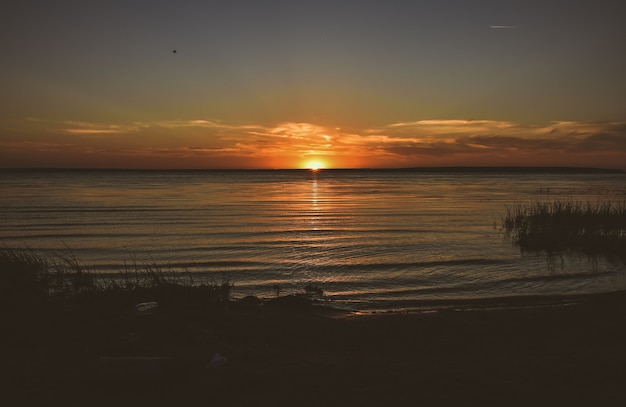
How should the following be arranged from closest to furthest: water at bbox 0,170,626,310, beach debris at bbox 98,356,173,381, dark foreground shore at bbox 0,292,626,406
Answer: dark foreground shore at bbox 0,292,626,406 < beach debris at bbox 98,356,173,381 < water at bbox 0,170,626,310

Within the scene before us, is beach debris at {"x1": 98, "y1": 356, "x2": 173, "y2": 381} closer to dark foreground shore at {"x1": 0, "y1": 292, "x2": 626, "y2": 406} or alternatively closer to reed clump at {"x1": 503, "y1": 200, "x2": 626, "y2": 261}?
dark foreground shore at {"x1": 0, "y1": 292, "x2": 626, "y2": 406}

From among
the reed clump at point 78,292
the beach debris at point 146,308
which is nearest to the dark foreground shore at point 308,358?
the beach debris at point 146,308

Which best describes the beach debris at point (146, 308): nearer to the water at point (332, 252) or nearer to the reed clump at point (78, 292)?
the reed clump at point (78, 292)

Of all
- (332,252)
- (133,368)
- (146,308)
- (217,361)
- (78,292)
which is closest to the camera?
(133,368)

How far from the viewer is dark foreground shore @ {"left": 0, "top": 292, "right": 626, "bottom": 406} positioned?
702 cm

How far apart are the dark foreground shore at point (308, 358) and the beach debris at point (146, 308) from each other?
192mm

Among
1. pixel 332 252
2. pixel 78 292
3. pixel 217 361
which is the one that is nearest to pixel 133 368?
pixel 217 361

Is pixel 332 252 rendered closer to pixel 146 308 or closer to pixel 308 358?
pixel 146 308

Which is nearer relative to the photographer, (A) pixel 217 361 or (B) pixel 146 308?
(A) pixel 217 361

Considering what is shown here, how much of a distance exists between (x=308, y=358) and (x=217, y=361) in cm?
162

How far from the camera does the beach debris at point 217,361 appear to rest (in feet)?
26.9

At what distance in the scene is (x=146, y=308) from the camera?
1123 centimetres

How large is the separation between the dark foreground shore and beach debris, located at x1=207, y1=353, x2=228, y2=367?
2 centimetres

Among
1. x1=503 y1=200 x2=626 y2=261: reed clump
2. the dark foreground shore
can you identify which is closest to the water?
x1=503 y1=200 x2=626 y2=261: reed clump
